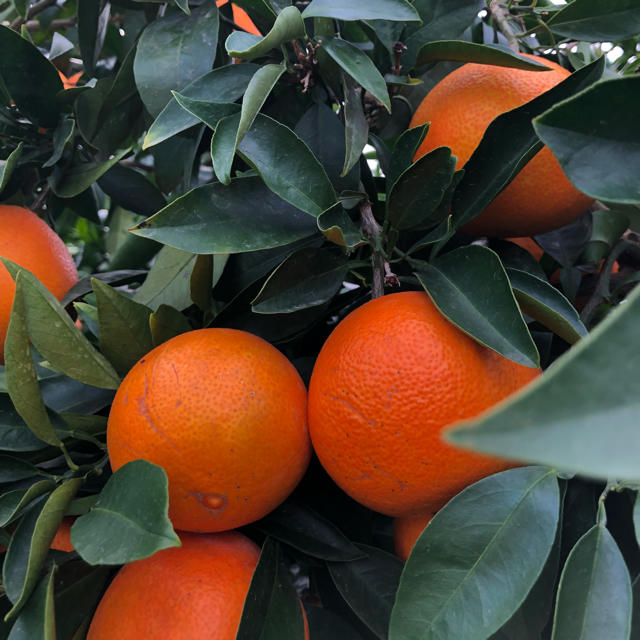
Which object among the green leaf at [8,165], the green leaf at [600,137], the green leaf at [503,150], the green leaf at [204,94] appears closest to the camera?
the green leaf at [600,137]

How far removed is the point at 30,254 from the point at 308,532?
53 cm

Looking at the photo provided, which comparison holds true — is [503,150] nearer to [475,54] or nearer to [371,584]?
[475,54]

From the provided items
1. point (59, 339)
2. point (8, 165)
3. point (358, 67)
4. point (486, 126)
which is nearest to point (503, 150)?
point (486, 126)

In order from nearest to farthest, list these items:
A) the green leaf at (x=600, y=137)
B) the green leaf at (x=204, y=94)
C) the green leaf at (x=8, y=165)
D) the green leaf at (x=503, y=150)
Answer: the green leaf at (x=600, y=137) → the green leaf at (x=503, y=150) → the green leaf at (x=204, y=94) → the green leaf at (x=8, y=165)

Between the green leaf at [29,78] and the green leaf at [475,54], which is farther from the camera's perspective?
the green leaf at [29,78]

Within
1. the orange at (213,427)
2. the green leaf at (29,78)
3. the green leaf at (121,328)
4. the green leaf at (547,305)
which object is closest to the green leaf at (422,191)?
the green leaf at (547,305)

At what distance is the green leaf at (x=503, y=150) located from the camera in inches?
25.2

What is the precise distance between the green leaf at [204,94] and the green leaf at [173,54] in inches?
Answer: 1.0

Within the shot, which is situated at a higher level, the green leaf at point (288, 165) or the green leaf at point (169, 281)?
the green leaf at point (288, 165)

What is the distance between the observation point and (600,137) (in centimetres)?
55

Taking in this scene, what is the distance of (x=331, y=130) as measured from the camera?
0.81 meters

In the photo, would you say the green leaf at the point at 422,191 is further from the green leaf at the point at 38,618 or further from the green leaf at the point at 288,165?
the green leaf at the point at 38,618

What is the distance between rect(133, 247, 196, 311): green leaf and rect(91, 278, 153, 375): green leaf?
10 cm

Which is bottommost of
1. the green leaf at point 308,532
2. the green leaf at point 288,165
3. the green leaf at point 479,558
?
the green leaf at point 308,532
